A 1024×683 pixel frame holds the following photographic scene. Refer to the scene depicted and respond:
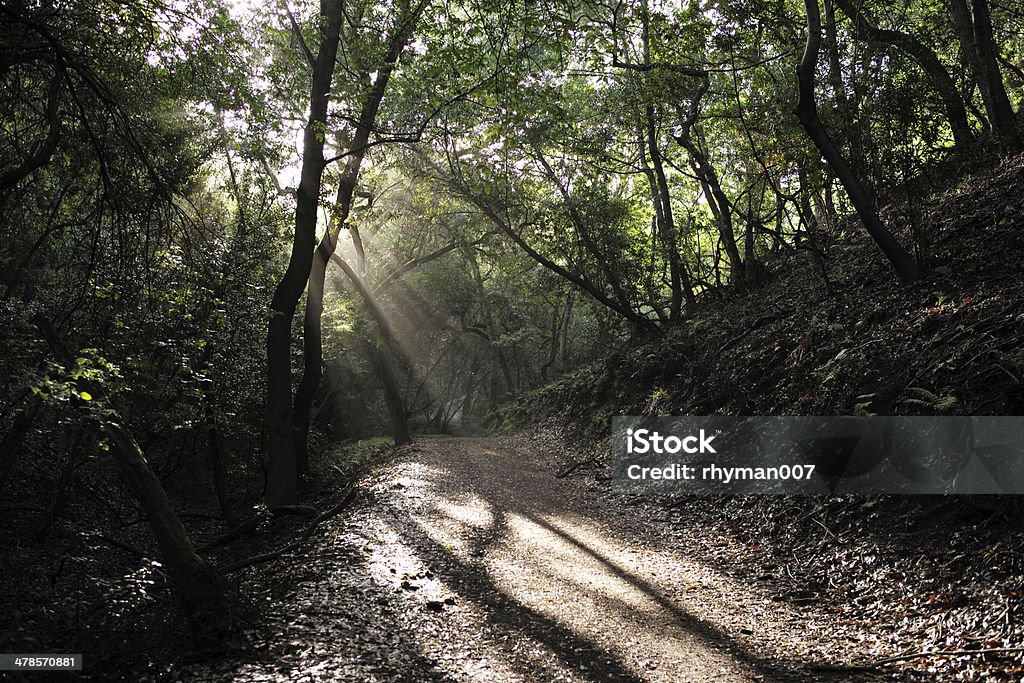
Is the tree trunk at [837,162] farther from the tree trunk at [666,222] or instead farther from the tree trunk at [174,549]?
the tree trunk at [174,549]

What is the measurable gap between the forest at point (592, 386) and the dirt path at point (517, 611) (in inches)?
1.7

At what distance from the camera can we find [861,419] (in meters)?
6.92

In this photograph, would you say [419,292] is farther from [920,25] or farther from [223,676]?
[223,676]

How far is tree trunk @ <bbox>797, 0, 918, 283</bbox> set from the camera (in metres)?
7.94

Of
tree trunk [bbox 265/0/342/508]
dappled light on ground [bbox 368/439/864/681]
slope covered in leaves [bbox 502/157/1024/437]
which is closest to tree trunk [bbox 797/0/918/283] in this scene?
slope covered in leaves [bbox 502/157/1024/437]

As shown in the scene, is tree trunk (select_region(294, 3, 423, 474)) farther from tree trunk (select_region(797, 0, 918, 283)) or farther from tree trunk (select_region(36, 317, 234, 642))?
tree trunk (select_region(797, 0, 918, 283))

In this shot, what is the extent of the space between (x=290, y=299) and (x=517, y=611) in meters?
6.72

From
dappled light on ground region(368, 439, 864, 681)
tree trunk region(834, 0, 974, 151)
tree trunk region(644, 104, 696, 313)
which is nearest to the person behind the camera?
dappled light on ground region(368, 439, 864, 681)

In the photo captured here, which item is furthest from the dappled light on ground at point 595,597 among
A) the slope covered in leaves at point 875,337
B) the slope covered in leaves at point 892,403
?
the slope covered in leaves at point 875,337

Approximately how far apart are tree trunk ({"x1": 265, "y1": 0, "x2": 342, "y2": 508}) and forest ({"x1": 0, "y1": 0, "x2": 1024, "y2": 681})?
0.06 m

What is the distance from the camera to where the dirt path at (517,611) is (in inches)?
180

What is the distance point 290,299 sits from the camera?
10148 mm

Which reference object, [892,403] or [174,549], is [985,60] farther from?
[174,549]

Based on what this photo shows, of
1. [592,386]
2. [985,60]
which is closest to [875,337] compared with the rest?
[985,60]
